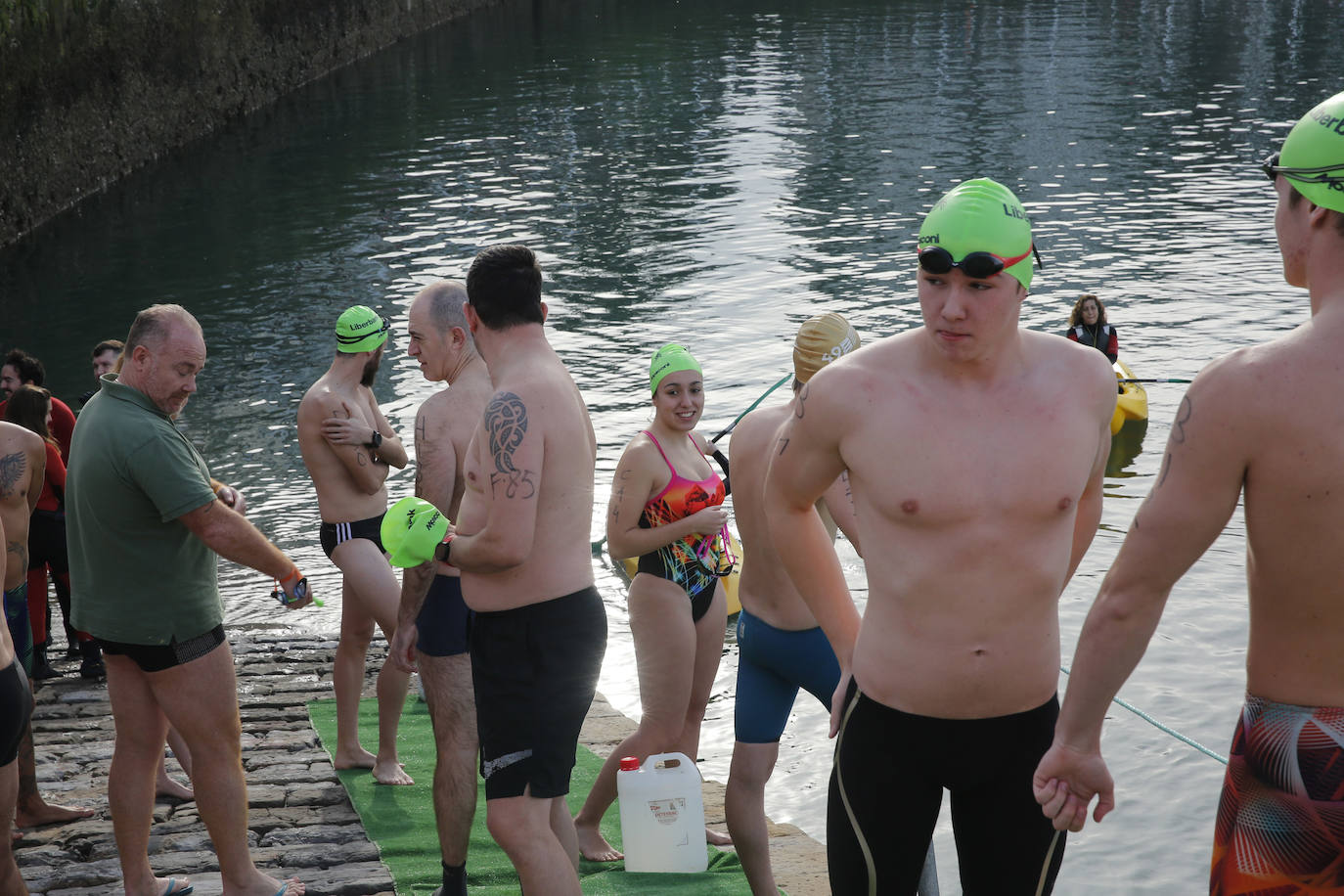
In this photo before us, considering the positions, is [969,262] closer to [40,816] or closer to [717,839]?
[717,839]

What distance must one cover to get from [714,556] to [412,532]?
163cm

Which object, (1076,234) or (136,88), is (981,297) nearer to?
(1076,234)

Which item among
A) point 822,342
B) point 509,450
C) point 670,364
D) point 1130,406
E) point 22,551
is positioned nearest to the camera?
point 509,450

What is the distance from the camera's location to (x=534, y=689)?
425cm

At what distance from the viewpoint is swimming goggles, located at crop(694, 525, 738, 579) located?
5.73 metres

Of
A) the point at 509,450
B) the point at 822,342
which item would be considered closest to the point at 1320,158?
the point at 822,342

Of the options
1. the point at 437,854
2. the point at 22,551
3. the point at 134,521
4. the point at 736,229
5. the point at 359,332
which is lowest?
the point at 736,229

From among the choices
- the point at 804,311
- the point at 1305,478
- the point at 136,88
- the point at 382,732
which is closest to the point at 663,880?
the point at 382,732

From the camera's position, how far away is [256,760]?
22.0 ft

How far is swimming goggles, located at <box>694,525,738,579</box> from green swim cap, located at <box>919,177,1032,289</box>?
2.60 m

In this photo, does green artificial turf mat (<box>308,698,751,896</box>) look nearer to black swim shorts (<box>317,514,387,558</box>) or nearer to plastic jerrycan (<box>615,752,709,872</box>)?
plastic jerrycan (<box>615,752,709,872</box>)

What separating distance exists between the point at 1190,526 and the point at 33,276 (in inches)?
922

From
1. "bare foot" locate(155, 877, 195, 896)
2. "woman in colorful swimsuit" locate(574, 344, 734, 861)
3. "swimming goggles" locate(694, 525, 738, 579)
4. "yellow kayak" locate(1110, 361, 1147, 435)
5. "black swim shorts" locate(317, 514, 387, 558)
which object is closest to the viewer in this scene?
"bare foot" locate(155, 877, 195, 896)

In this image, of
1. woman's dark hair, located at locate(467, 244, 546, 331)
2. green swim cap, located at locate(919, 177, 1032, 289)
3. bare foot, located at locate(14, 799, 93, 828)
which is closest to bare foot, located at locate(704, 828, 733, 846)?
woman's dark hair, located at locate(467, 244, 546, 331)
